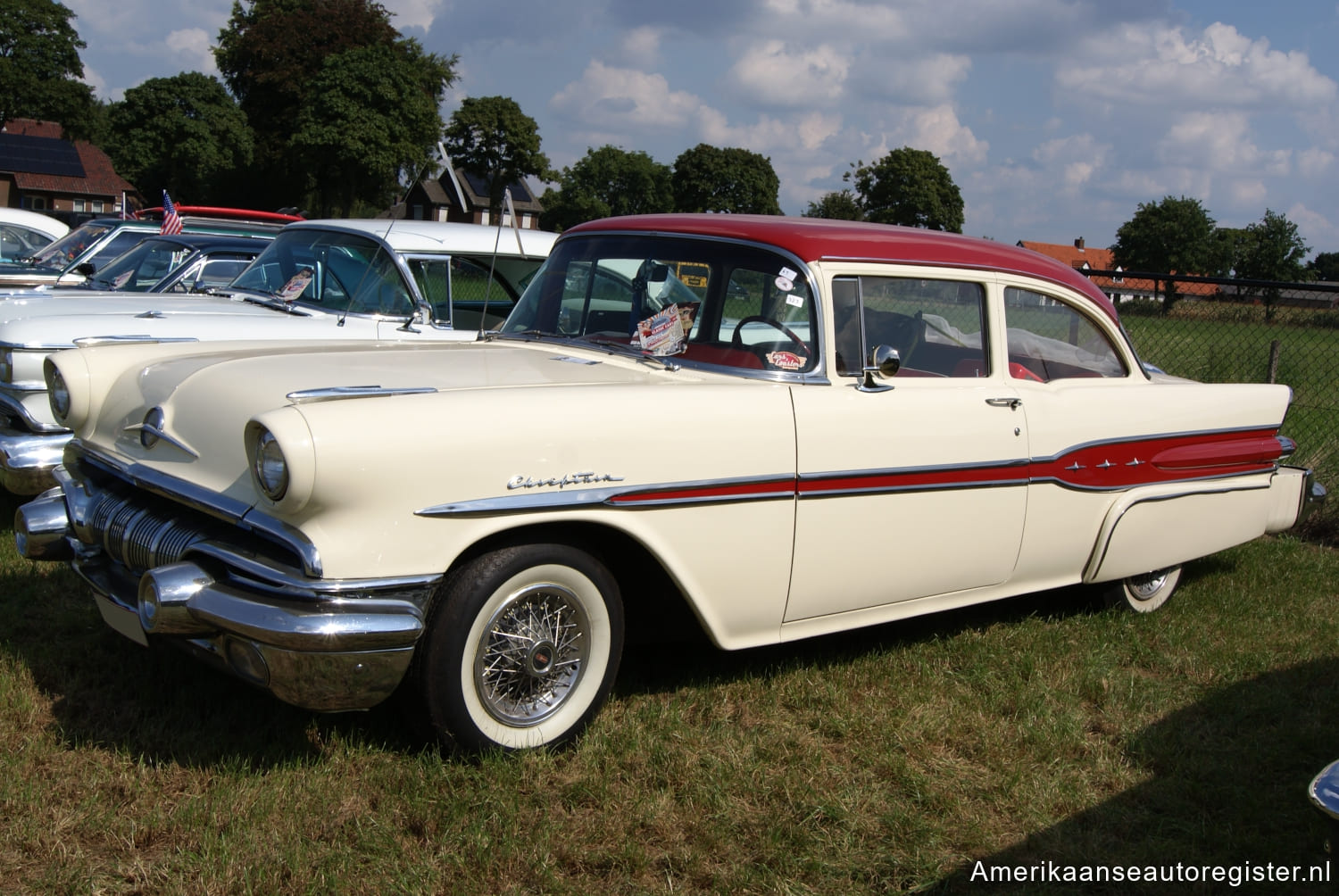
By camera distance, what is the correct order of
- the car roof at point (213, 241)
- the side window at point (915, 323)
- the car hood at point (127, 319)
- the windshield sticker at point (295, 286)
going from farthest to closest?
1. the car roof at point (213, 241)
2. the windshield sticker at point (295, 286)
3. the car hood at point (127, 319)
4. the side window at point (915, 323)

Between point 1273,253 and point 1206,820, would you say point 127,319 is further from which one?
point 1273,253

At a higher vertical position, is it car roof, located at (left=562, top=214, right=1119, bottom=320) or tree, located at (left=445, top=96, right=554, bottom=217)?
tree, located at (left=445, top=96, right=554, bottom=217)

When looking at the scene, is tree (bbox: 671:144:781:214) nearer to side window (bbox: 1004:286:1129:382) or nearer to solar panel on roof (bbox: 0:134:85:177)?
solar panel on roof (bbox: 0:134:85:177)

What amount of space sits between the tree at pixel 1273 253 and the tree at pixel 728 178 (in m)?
26.6

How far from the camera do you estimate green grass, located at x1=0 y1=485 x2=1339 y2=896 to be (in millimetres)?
2703

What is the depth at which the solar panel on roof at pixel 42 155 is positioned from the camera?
58544 mm

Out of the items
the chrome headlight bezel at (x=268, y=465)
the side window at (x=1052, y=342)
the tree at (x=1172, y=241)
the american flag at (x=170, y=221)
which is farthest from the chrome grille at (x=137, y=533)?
the tree at (x=1172, y=241)

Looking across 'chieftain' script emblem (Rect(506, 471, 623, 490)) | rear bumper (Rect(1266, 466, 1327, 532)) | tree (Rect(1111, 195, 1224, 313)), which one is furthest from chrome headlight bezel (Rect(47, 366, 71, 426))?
tree (Rect(1111, 195, 1224, 313))

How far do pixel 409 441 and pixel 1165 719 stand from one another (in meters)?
2.75

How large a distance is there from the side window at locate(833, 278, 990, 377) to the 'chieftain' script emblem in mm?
1043

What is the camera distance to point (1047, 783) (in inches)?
131

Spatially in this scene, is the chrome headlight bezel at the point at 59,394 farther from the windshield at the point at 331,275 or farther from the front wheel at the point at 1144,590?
the front wheel at the point at 1144,590

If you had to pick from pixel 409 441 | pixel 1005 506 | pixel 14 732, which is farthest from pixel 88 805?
pixel 1005 506

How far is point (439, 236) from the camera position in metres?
6.85
